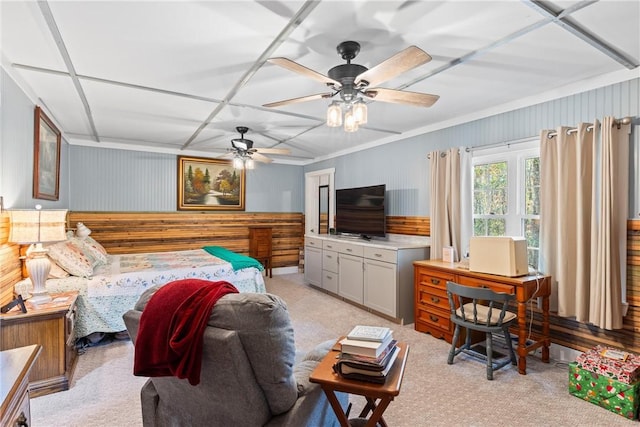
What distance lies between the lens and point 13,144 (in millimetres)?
2602

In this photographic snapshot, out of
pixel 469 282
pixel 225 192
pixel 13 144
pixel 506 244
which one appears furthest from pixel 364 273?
pixel 13 144

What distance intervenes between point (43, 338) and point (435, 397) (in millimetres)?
2861

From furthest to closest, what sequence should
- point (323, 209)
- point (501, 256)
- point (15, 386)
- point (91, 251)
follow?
1. point (323, 209)
2. point (91, 251)
3. point (501, 256)
4. point (15, 386)

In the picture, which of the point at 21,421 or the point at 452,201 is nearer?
the point at 21,421

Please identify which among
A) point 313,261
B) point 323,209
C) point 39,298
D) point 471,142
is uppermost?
point 471,142

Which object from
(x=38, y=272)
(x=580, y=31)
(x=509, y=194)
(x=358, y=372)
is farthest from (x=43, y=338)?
(x=509, y=194)

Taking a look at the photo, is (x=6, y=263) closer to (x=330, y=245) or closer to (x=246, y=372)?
(x=246, y=372)

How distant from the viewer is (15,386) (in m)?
1.00

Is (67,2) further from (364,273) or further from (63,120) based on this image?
(364,273)

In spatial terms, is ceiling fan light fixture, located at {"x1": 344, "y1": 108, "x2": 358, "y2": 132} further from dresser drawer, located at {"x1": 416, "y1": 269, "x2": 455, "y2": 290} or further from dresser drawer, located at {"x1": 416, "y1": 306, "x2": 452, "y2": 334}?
dresser drawer, located at {"x1": 416, "y1": 306, "x2": 452, "y2": 334}

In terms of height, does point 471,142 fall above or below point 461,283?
above

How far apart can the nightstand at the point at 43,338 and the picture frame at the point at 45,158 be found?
54.0 inches

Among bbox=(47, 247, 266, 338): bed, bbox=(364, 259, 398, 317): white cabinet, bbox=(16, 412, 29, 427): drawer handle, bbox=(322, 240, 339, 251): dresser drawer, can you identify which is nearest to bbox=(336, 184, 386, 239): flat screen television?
bbox=(322, 240, 339, 251): dresser drawer

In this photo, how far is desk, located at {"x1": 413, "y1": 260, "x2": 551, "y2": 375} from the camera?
2.69 metres
